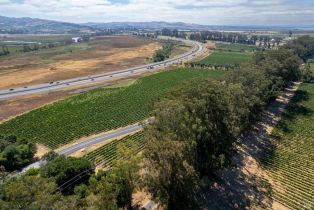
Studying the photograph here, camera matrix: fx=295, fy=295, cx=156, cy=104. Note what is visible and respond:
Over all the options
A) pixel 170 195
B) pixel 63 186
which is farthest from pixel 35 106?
pixel 170 195

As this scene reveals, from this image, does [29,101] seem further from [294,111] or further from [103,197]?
[294,111]

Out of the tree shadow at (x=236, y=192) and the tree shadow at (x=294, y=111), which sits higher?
the tree shadow at (x=294, y=111)

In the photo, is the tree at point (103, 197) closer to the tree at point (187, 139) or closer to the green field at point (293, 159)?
the tree at point (187, 139)

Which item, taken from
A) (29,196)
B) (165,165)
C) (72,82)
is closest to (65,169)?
(29,196)

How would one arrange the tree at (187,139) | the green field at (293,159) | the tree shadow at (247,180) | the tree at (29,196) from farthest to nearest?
1. the green field at (293,159)
2. the tree shadow at (247,180)
3. the tree at (187,139)
4. the tree at (29,196)

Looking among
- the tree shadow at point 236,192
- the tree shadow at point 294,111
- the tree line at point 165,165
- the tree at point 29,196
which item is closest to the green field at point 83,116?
the tree line at point 165,165

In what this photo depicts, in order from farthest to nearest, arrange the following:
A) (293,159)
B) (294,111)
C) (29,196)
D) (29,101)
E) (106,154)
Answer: (29,101), (294,111), (106,154), (293,159), (29,196)

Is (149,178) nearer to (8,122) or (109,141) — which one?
(109,141)
